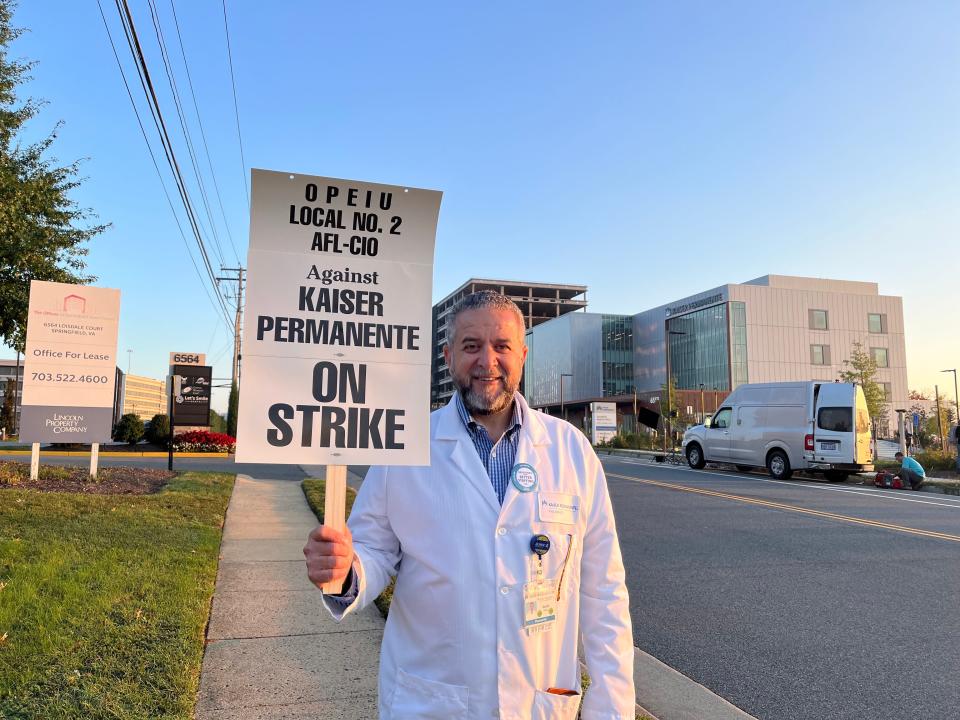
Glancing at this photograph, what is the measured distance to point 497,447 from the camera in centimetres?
230

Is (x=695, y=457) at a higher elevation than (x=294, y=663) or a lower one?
higher

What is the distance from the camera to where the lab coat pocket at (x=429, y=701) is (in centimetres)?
196

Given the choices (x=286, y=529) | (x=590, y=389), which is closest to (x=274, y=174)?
(x=286, y=529)

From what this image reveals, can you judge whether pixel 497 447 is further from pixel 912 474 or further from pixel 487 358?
pixel 912 474

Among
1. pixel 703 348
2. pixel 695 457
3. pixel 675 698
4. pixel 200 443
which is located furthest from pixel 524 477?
pixel 703 348

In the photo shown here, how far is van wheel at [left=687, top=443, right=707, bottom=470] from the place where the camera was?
2359 centimetres

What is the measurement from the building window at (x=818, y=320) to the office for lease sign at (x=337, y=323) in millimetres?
79173

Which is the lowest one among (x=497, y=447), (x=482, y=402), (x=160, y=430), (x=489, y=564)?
(x=160, y=430)

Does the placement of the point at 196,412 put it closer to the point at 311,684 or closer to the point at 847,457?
the point at 847,457

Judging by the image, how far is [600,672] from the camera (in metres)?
2.08

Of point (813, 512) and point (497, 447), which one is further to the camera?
A: point (813, 512)

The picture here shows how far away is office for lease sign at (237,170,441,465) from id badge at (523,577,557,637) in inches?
19.6

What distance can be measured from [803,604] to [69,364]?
39.5 ft

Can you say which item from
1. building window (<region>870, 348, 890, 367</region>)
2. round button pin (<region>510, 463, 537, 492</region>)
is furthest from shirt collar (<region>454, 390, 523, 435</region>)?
building window (<region>870, 348, 890, 367</region>)
